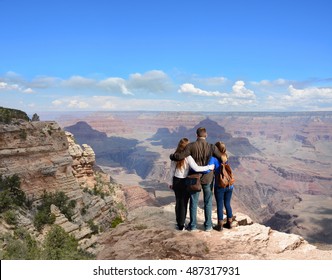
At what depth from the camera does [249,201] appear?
139000 millimetres

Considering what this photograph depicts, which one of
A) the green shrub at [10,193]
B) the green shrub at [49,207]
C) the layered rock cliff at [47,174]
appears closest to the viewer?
the green shrub at [10,193]

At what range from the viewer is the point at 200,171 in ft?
25.5

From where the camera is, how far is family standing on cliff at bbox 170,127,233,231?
7805mm

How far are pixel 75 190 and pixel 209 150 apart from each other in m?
14.4

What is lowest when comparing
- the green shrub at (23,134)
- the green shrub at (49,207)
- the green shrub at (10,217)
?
the green shrub at (49,207)

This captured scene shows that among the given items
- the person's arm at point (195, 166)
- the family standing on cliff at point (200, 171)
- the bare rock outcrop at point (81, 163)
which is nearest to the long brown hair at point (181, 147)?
the family standing on cliff at point (200, 171)

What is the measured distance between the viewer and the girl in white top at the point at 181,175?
7.79 meters

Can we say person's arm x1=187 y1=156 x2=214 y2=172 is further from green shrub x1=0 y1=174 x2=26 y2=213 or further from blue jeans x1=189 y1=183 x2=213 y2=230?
green shrub x1=0 y1=174 x2=26 y2=213

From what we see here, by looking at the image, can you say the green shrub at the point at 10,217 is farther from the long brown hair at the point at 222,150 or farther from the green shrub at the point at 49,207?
the long brown hair at the point at 222,150

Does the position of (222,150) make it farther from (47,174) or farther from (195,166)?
(47,174)

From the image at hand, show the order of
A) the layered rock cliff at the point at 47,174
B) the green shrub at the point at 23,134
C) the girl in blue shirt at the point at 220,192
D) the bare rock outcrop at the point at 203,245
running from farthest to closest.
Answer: the green shrub at the point at 23,134 < the layered rock cliff at the point at 47,174 < the girl in blue shirt at the point at 220,192 < the bare rock outcrop at the point at 203,245

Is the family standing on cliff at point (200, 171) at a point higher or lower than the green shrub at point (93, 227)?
higher

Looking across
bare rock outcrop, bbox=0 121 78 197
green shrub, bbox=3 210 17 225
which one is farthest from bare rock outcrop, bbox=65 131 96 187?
green shrub, bbox=3 210 17 225

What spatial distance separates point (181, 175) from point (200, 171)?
0.49m
